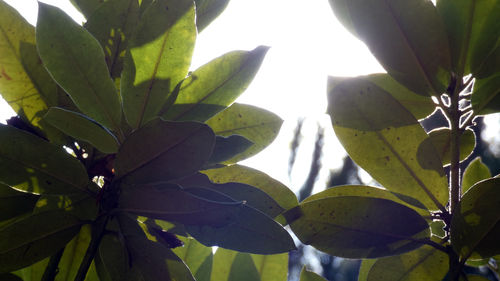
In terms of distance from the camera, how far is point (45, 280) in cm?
66

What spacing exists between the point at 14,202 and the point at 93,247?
15 centimetres

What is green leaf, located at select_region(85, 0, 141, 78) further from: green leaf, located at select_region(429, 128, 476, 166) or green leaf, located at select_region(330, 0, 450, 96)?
green leaf, located at select_region(429, 128, 476, 166)

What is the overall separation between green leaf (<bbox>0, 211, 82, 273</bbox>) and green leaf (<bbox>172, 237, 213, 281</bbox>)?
261mm

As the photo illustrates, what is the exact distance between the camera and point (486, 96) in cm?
70

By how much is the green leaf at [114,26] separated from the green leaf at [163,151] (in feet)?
0.74

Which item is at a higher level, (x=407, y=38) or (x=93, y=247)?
(x=407, y=38)

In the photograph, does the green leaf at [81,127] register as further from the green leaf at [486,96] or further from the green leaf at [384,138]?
the green leaf at [486,96]

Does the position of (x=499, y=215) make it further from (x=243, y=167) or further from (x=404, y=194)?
(x=243, y=167)

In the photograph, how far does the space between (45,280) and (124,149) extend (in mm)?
251

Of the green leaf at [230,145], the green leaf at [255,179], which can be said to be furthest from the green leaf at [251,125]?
the green leaf at [230,145]

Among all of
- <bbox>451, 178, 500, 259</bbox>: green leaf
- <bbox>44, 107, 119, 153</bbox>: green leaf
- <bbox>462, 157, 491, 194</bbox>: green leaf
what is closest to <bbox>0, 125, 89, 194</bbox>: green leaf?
<bbox>44, 107, 119, 153</bbox>: green leaf

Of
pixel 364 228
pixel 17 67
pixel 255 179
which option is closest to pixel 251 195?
pixel 255 179

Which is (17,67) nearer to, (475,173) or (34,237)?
(34,237)

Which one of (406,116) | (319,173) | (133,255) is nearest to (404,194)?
(406,116)
